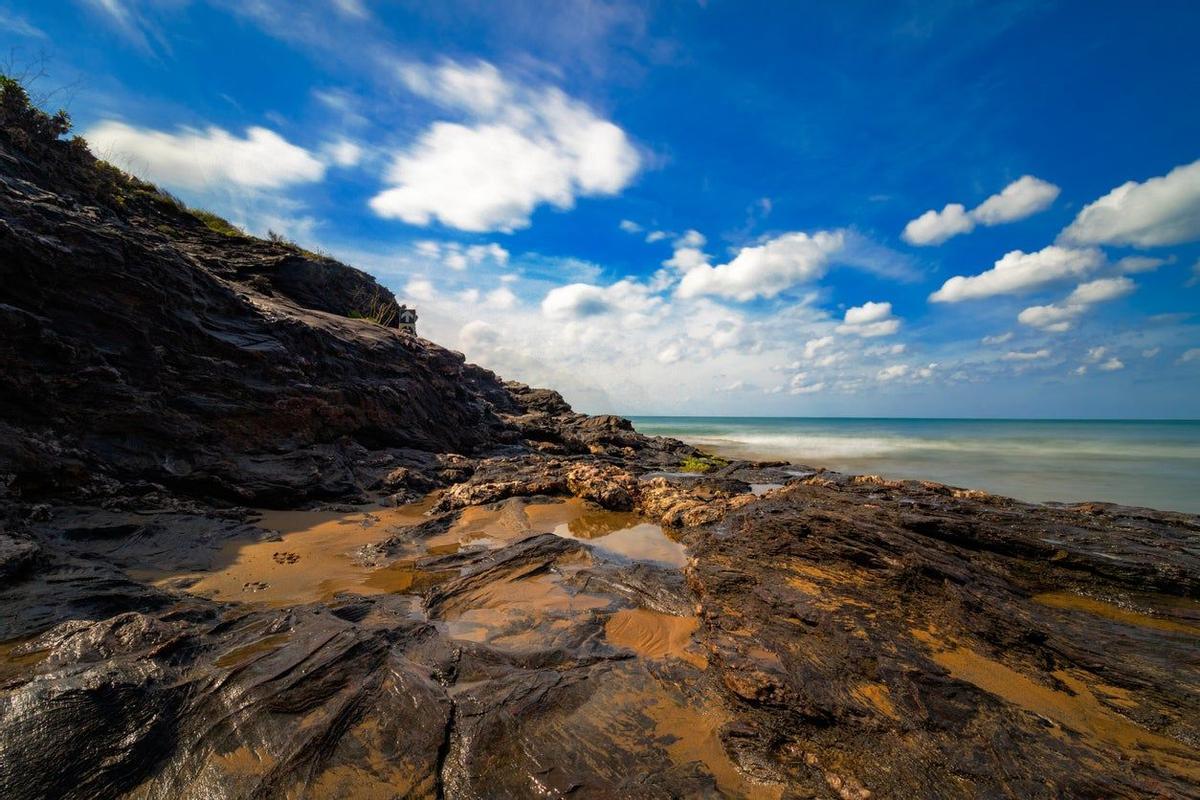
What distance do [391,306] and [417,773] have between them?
23437 millimetres

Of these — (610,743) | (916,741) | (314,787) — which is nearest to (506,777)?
(610,743)

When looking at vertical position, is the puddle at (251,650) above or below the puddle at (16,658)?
below

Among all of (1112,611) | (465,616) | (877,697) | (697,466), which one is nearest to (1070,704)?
(877,697)

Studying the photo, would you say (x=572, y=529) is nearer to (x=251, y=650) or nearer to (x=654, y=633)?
(x=654, y=633)

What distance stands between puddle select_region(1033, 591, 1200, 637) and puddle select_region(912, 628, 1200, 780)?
2.14m

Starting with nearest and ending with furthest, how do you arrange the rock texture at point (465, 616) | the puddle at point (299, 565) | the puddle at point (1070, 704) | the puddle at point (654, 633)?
1. the rock texture at point (465, 616)
2. the puddle at point (1070, 704)
3. the puddle at point (654, 633)
4. the puddle at point (299, 565)

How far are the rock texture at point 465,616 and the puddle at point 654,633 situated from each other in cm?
5

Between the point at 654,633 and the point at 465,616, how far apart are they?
2.32m

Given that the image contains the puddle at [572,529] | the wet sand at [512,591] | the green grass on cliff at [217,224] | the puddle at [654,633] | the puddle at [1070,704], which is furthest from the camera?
the green grass on cliff at [217,224]

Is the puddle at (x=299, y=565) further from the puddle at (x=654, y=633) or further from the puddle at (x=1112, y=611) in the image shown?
the puddle at (x=1112, y=611)

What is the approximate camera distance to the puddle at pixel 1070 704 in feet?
10.8

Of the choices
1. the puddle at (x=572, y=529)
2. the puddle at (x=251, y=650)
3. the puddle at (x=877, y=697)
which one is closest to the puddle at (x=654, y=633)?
the puddle at (x=877, y=697)

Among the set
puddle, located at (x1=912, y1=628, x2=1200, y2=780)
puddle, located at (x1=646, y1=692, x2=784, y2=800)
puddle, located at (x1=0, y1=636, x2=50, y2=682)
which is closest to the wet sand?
puddle, located at (x1=646, y1=692, x2=784, y2=800)

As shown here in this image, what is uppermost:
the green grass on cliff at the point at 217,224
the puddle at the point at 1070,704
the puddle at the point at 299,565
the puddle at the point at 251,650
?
the green grass on cliff at the point at 217,224
